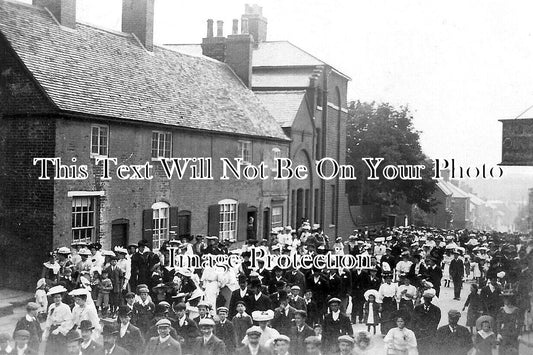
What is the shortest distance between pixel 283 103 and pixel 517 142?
21.3 metres

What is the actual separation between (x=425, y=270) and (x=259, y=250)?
4765 millimetres

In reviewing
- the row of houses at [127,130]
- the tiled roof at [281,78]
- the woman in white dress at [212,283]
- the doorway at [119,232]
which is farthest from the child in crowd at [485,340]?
the tiled roof at [281,78]

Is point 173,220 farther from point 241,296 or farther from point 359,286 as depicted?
point 241,296

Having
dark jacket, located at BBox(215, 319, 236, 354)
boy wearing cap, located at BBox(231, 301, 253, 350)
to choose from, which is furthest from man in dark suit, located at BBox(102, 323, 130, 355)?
boy wearing cap, located at BBox(231, 301, 253, 350)

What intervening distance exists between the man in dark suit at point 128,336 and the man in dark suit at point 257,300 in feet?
9.23

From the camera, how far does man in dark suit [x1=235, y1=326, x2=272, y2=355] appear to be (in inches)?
360

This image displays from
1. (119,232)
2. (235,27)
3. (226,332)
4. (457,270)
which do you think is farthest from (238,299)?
(235,27)

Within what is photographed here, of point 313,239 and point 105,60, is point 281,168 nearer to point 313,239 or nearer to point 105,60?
point 313,239

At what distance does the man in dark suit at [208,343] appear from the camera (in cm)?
916

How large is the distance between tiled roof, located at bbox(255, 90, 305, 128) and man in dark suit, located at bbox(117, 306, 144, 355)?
855 inches

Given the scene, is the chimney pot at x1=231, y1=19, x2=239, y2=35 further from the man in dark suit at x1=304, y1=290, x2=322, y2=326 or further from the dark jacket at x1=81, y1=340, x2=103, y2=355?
the dark jacket at x1=81, y1=340, x2=103, y2=355

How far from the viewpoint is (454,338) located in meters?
10.3

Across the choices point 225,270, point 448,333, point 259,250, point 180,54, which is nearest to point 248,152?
point 180,54

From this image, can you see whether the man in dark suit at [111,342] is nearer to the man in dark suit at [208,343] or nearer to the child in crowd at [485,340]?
the man in dark suit at [208,343]
